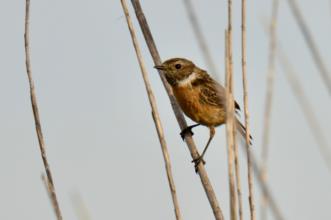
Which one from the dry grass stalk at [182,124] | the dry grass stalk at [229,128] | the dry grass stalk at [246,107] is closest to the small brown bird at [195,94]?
the dry grass stalk at [182,124]

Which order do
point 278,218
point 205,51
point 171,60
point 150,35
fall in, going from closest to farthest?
point 278,218 → point 205,51 → point 150,35 → point 171,60

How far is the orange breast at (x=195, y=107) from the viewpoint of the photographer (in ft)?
24.3

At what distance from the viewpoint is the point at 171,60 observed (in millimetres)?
7402

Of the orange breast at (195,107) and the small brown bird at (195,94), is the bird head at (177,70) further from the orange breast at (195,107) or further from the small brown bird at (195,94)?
the orange breast at (195,107)

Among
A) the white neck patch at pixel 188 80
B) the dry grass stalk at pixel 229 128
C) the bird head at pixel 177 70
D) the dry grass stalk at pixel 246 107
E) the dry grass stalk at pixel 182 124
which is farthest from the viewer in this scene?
the white neck patch at pixel 188 80

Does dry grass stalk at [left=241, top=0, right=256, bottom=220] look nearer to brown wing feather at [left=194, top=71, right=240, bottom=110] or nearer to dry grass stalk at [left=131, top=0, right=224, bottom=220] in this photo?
dry grass stalk at [left=131, top=0, right=224, bottom=220]

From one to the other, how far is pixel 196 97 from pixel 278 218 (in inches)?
173

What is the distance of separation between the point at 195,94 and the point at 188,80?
221 millimetres

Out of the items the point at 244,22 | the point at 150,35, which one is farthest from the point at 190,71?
the point at 244,22

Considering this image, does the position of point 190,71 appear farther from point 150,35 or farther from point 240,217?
point 240,217

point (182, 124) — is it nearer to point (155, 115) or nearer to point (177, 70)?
point (155, 115)

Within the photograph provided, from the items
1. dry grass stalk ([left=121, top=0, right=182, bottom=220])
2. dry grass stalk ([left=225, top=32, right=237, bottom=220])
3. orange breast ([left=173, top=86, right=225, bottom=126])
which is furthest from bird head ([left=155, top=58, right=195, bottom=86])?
dry grass stalk ([left=225, top=32, right=237, bottom=220])

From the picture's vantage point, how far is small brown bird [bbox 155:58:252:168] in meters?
7.41

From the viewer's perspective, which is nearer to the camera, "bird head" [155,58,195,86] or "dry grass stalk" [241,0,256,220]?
"dry grass stalk" [241,0,256,220]
